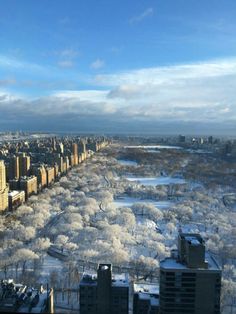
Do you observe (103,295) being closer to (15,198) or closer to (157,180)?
(15,198)

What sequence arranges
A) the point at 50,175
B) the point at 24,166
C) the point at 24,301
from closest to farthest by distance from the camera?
the point at 24,301 → the point at 24,166 → the point at 50,175

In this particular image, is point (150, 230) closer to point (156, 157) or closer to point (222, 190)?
point (222, 190)

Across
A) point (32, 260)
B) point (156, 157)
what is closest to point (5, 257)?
point (32, 260)

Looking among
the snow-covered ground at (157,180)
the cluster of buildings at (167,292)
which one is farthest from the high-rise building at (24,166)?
the cluster of buildings at (167,292)

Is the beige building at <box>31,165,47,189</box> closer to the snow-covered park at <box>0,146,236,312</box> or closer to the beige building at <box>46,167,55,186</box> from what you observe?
the beige building at <box>46,167,55,186</box>

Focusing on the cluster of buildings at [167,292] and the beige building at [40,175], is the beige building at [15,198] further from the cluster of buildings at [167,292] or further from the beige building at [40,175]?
the cluster of buildings at [167,292]

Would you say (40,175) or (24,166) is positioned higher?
(24,166)

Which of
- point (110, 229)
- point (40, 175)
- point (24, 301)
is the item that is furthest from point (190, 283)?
point (40, 175)
